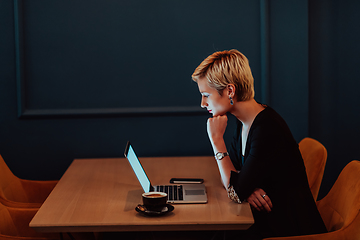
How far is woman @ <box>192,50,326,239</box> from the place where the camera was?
60.8 inches

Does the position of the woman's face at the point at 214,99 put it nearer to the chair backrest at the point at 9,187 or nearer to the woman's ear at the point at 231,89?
the woman's ear at the point at 231,89

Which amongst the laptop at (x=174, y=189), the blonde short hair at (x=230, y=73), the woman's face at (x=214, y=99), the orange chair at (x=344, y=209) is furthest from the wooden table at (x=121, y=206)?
the blonde short hair at (x=230, y=73)

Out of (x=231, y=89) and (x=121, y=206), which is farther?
(x=231, y=89)

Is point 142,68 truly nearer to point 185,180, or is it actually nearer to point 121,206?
point 185,180

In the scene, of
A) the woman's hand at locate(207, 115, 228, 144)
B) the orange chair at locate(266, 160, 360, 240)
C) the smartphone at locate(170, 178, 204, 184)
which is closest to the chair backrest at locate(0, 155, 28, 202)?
the smartphone at locate(170, 178, 204, 184)

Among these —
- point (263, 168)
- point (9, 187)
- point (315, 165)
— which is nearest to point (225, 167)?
point (263, 168)

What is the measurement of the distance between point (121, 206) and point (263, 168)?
648 mm

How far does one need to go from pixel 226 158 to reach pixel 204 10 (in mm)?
1331

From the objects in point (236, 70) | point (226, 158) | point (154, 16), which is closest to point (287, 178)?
point (226, 158)

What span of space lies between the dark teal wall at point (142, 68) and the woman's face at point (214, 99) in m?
0.83

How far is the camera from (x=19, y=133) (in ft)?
8.52

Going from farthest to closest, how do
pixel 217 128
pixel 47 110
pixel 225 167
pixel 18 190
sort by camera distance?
pixel 47 110, pixel 18 190, pixel 217 128, pixel 225 167

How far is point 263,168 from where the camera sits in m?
1.53

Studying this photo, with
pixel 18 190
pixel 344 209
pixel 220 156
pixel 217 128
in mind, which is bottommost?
pixel 18 190
